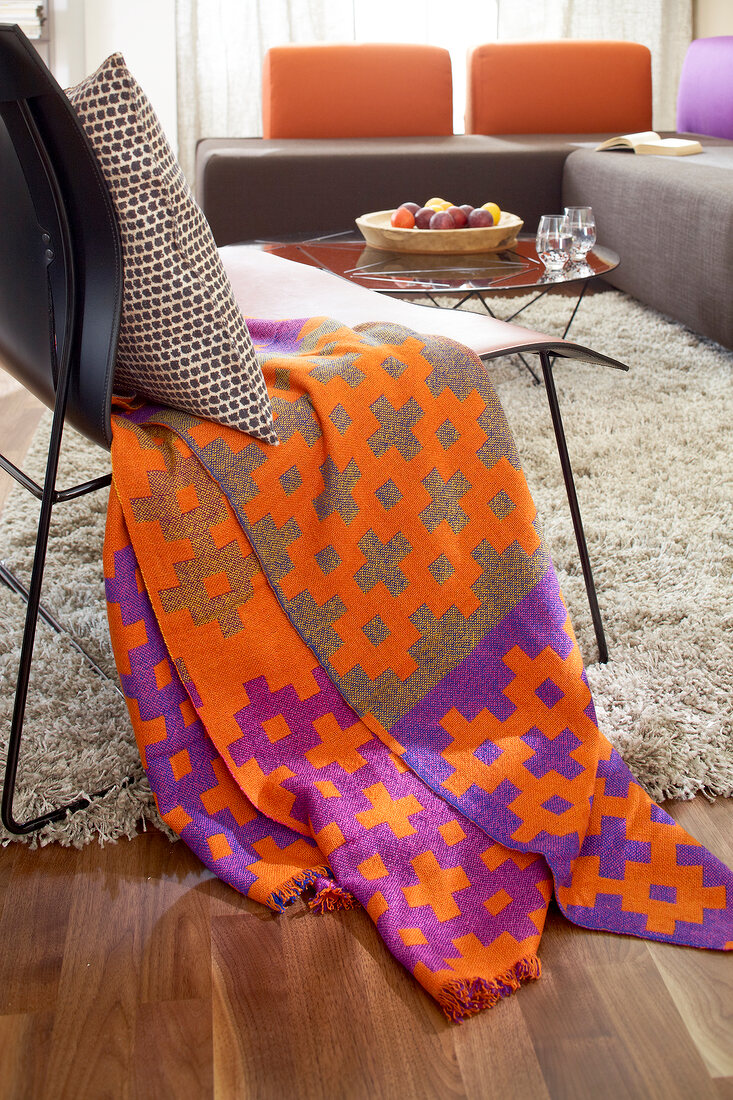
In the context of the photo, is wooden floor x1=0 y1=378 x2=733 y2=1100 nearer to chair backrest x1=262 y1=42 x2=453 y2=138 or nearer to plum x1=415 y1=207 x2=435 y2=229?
plum x1=415 y1=207 x2=435 y2=229

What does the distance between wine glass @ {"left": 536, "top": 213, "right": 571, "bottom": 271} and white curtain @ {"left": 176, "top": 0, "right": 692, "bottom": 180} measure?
2.95 metres

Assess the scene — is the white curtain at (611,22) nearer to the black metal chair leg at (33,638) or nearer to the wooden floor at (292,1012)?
the black metal chair leg at (33,638)

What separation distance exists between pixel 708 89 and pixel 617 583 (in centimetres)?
299

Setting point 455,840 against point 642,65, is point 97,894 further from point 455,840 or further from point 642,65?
point 642,65

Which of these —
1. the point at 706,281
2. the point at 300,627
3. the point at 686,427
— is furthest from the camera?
the point at 706,281

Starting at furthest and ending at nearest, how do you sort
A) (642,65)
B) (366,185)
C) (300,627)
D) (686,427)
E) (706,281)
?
(642,65) < (366,185) < (706,281) < (686,427) < (300,627)

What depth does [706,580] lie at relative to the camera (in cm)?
159

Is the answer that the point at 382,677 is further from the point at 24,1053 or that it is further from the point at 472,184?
the point at 472,184

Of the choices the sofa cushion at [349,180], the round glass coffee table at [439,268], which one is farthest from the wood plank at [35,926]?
the sofa cushion at [349,180]

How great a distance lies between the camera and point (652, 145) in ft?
10.7

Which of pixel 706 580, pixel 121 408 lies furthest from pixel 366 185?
pixel 121 408

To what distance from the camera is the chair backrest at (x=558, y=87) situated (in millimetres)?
3930

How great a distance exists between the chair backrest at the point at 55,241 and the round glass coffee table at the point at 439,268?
0.97m

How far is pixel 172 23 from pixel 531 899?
463 cm
